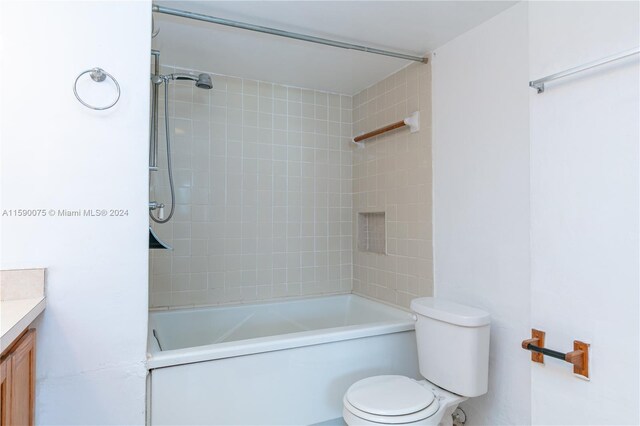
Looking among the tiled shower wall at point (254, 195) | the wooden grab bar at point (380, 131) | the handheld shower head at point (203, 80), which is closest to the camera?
the handheld shower head at point (203, 80)

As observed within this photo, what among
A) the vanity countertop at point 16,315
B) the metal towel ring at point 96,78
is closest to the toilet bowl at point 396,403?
the vanity countertop at point 16,315

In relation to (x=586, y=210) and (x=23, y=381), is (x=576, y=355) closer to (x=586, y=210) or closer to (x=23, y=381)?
(x=586, y=210)

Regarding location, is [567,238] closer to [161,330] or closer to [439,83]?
[439,83]

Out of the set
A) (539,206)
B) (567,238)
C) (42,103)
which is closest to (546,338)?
(567,238)

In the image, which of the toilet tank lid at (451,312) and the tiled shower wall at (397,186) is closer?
the toilet tank lid at (451,312)

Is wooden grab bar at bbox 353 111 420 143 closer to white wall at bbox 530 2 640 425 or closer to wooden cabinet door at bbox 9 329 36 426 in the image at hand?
white wall at bbox 530 2 640 425

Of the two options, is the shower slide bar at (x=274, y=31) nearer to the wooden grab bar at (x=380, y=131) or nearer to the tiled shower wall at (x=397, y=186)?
the tiled shower wall at (x=397, y=186)

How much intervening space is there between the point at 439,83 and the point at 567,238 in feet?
3.75

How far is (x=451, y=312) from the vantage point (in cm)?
185

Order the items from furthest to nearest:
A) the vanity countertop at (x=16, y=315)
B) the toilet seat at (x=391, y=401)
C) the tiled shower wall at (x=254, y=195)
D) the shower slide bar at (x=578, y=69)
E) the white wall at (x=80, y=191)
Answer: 1. the tiled shower wall at (x=254, y=195)
2. the toilet seat at (x=391, y=401)
3. the white wall at (x=80, y=191)
4. the shower slide bar at (x=578, y=69)
5. the vanity countertop at (x=16, y=315)

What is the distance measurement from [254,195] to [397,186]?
3.38 feet

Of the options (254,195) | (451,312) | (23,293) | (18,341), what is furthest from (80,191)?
(451,312)

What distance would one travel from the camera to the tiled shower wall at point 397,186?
239cm

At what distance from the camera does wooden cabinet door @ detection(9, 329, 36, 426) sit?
3.95 feet
